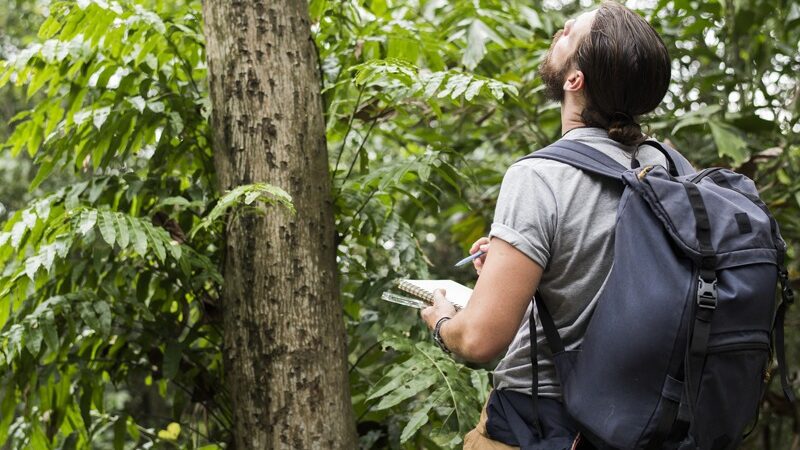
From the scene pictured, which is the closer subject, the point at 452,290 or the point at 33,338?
the point at 452,290

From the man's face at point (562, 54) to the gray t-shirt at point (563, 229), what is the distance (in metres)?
0.16

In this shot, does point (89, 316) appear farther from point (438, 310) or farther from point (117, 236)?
point (438, 310)

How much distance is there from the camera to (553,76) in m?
1.88

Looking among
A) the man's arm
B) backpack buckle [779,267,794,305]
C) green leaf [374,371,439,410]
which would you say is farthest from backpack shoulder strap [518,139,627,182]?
green leaf [374,371,439,410]

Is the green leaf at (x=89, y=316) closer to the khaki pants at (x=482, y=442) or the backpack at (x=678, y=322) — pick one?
the khaki pants at (x=482, y=442)

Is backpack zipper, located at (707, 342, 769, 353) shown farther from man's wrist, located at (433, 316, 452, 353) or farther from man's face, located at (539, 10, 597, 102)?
man's face, located at (539, 10, 597, 102)

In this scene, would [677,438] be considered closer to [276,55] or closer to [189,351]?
[276,55]

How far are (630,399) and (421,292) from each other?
0.61 m

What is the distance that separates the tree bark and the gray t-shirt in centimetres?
93

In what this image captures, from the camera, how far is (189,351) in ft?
9.86

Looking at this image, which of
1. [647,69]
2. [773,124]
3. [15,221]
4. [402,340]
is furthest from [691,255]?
[773,124]

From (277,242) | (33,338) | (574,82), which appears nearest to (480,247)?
(574,82)

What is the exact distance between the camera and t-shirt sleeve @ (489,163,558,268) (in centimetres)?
166

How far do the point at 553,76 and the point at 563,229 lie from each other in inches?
14.5
